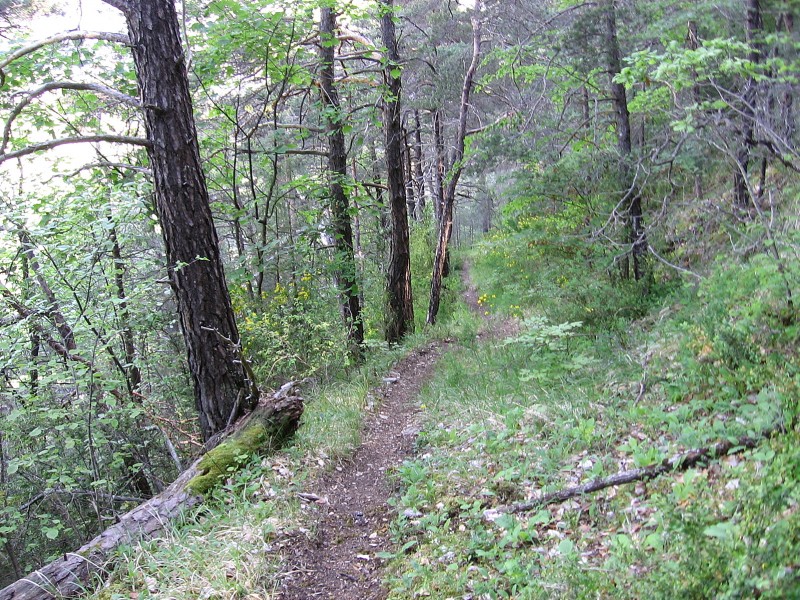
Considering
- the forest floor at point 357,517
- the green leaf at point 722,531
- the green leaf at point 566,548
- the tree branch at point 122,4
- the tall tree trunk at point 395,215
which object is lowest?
Answer: the forest floor at point 357,517

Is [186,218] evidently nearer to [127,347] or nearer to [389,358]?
[127,347]

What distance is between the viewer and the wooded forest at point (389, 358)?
354 centimetres

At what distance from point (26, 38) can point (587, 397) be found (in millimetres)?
7378

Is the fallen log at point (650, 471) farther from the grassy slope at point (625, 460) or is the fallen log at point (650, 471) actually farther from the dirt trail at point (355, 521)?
the dirt trail at point (355, 521)

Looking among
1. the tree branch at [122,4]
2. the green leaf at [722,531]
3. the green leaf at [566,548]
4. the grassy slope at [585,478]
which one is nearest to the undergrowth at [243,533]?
the grassy slope at [585,478]

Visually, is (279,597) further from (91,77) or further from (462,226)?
(462,226)

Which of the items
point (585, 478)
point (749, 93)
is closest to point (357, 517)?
point (585, 478)

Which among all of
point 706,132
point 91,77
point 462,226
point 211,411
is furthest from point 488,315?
point 462,226

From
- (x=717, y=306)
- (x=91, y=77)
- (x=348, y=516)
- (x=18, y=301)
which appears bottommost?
(x=348, y=516)

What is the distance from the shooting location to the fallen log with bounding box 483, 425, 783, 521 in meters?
3.50

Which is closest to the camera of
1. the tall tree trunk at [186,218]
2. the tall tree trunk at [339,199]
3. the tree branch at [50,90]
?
the tree branch at [50,90]

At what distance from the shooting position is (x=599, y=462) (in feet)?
13.0

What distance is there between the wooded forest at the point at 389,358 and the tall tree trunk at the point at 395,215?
15 centimetres

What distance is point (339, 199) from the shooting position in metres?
10.2
